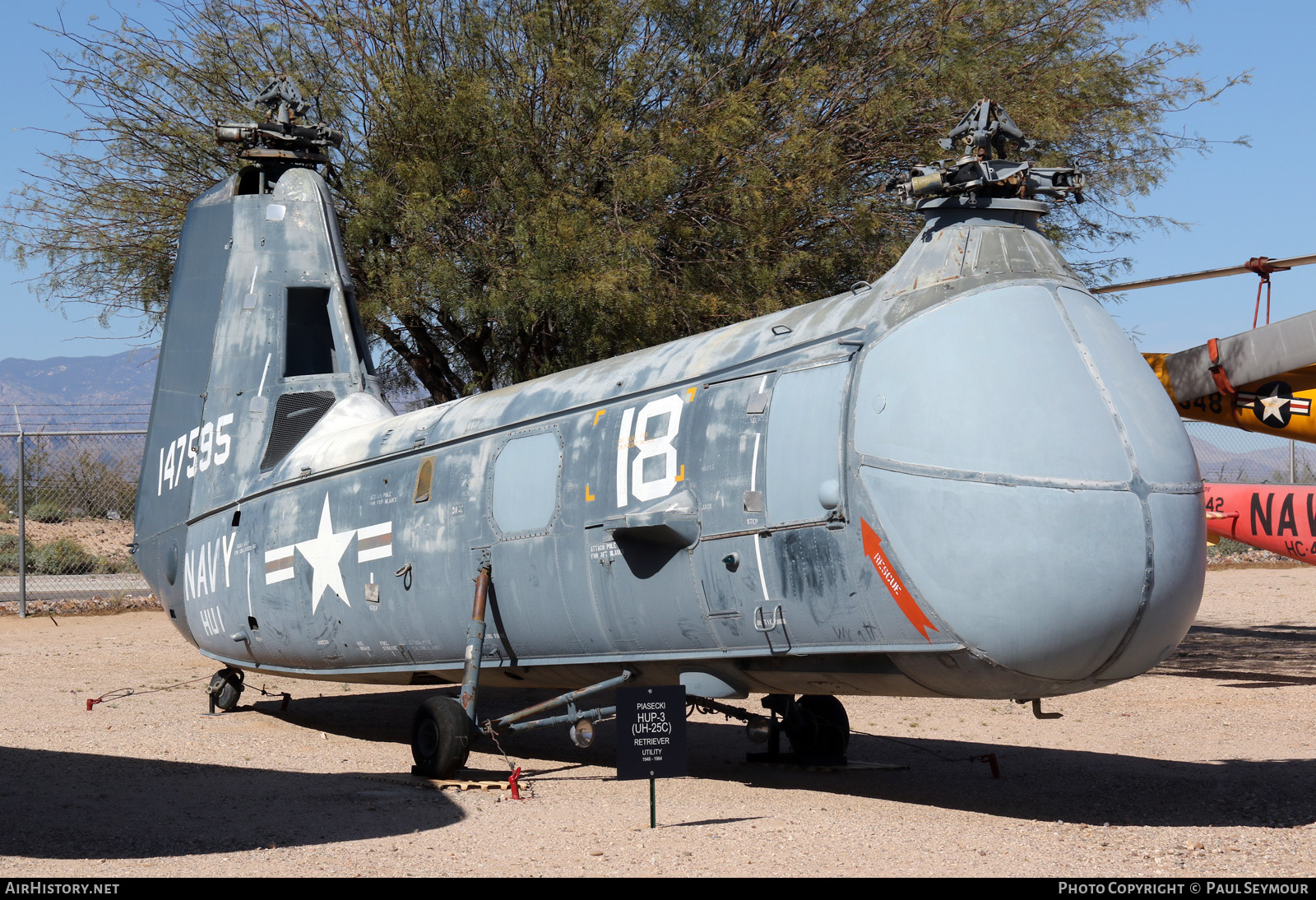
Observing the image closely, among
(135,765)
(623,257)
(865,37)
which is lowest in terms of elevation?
(135,765)

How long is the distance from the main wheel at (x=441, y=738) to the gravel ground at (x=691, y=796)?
26 centimetres

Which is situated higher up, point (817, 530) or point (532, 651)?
point (817, 530)

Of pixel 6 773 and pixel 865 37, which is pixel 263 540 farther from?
pixel 865 37

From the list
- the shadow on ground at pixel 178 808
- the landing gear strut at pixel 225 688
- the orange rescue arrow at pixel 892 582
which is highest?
the orange rescue arrow at pixel 892 582

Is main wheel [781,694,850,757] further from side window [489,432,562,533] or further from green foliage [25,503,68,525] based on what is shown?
green foliage [25,503,68,525]

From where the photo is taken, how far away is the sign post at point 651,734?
6699 mm

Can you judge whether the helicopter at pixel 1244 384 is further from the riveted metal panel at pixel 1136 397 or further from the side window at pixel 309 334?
the side window at pixel 309 334

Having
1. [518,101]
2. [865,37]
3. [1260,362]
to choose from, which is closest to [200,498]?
[518,101]

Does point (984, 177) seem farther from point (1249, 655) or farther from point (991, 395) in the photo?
point (1249, 655)

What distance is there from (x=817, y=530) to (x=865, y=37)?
9.54 m

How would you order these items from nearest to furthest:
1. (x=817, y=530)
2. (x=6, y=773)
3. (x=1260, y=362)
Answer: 1. (x=817, y=530)
2. (x=6, y=773)
3. (x=1260, y=362)

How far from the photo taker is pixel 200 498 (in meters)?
11.5
